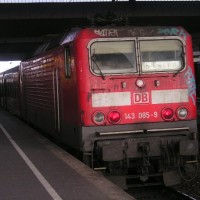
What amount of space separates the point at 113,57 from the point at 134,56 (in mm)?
384

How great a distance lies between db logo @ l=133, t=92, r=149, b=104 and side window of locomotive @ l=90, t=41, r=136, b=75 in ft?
1.42

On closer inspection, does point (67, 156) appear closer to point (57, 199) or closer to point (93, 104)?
point (93, 104)

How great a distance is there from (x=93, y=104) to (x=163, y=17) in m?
15.1

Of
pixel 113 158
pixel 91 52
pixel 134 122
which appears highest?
pixel 91 52

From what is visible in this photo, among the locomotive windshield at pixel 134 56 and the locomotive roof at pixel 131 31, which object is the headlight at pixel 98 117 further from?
the locomotive roof at pixel 131 31

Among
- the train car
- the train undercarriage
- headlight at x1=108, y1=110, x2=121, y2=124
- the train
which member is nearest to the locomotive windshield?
the train

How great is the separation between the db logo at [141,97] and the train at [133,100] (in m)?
0.02

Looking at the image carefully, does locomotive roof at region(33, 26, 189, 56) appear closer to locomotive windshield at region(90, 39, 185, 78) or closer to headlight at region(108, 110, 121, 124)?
locomotive windshield at region(90, 39, 185, 78)

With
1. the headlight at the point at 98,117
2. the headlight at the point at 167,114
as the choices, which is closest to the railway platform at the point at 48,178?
the headlight at the point at 98,117

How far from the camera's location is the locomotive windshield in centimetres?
859

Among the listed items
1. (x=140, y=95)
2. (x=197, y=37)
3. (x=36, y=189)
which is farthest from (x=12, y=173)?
(x=197, y=37)

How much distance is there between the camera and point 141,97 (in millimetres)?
8648

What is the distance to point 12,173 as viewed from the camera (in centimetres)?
836

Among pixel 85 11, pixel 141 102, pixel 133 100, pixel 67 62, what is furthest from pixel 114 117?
pixel 85 11
